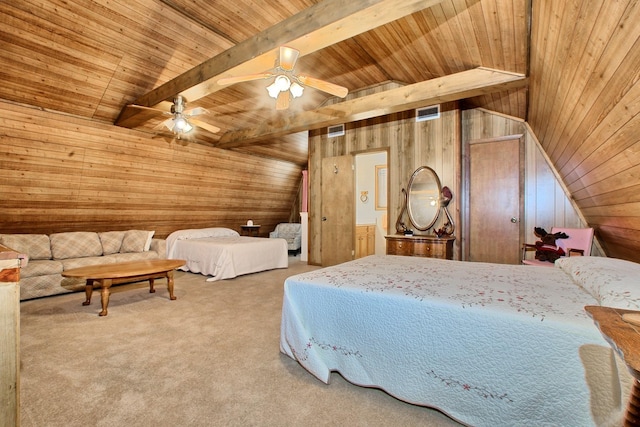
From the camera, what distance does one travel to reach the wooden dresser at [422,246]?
396 centimetres

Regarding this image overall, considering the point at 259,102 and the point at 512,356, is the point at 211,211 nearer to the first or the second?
the point at 259,102

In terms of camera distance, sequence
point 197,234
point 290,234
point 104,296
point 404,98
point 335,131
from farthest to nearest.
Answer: point 290,234, point 197,234, point 335,131, point 404,98, point 104,296

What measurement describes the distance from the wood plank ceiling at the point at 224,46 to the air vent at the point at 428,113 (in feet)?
1.74

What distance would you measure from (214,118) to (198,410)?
442 centimetres

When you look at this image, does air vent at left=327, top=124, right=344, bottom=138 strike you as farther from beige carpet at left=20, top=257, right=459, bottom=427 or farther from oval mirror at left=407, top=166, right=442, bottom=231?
beige carpet at left=20, top=257, right=459, bottom=427

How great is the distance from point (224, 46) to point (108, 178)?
9.04 feet

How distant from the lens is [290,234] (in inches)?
309

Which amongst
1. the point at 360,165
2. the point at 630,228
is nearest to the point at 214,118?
the point at 360,165

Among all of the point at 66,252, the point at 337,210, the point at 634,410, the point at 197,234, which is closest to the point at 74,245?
the point at 66,252

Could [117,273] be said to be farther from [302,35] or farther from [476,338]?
[476,338]

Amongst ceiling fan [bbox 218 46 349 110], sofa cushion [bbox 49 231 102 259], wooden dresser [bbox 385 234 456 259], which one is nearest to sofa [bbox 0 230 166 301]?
sofa cushion [bbox 49 231 102 259]

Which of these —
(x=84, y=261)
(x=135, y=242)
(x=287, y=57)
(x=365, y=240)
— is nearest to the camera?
(x=287, y=57)

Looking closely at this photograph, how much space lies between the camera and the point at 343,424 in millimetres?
1500

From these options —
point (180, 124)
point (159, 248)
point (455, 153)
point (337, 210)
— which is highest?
point (180, 124)
